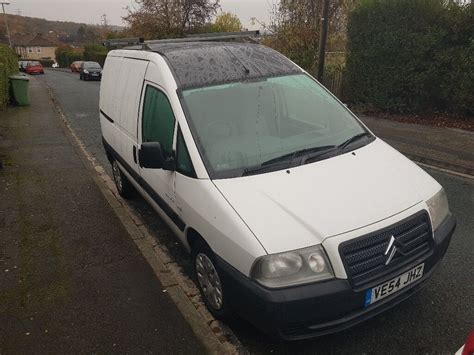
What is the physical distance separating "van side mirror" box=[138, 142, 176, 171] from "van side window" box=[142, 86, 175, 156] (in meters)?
0.13

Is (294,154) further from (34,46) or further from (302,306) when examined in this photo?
(34,46)

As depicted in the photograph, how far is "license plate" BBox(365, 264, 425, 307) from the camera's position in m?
2.58

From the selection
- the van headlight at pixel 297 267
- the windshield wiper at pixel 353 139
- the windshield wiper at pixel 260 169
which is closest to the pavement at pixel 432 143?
the windshield wiper at pixel 353 139

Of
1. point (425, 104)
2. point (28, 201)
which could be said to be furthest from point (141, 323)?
point (425, 104)

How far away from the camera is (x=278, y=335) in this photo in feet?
8.41

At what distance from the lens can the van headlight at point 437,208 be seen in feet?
9.65

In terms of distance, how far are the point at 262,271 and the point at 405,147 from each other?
21.9ft

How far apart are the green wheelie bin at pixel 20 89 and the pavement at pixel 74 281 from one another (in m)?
10.4

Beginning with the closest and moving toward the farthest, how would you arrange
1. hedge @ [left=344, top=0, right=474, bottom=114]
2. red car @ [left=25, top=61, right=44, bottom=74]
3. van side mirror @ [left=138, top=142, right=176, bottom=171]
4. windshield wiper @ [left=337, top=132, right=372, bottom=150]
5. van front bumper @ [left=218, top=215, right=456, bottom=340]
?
van front bumper @ [left=218, top=215, right=456, bottom=340]
van side mirror @ [left=138, top=142, right=176, bottom=171]
windshield wiper @ [left=337, top=132, right=372, bottom=150]
hedge @ [left=344, top=0, right=474, bottom=114]
red car @ [left=25, top=61, right=44, bottom=74]

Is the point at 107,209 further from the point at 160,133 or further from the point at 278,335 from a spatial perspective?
the point at 278,335

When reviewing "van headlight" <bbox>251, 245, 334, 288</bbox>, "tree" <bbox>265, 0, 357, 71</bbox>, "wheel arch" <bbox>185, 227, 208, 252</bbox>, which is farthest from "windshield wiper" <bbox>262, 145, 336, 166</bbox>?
"tree" <bbox>265, 0, 357, 71</bbox>

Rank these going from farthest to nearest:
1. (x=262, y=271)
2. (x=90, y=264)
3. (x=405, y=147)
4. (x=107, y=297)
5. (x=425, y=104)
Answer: (x=425, y=104) < (x=405, y=147) < (x=90, y=264) < (x=107, y=297) < (x=262, y=271)

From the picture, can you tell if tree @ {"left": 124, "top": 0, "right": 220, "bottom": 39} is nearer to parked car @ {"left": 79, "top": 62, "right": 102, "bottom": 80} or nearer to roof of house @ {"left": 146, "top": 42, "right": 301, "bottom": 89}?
parked car @ {"left": 79, "top": 62, "right": 102, "bottom": 80}

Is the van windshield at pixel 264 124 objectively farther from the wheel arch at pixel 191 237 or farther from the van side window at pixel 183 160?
the wheel arch at pixel 191 237
